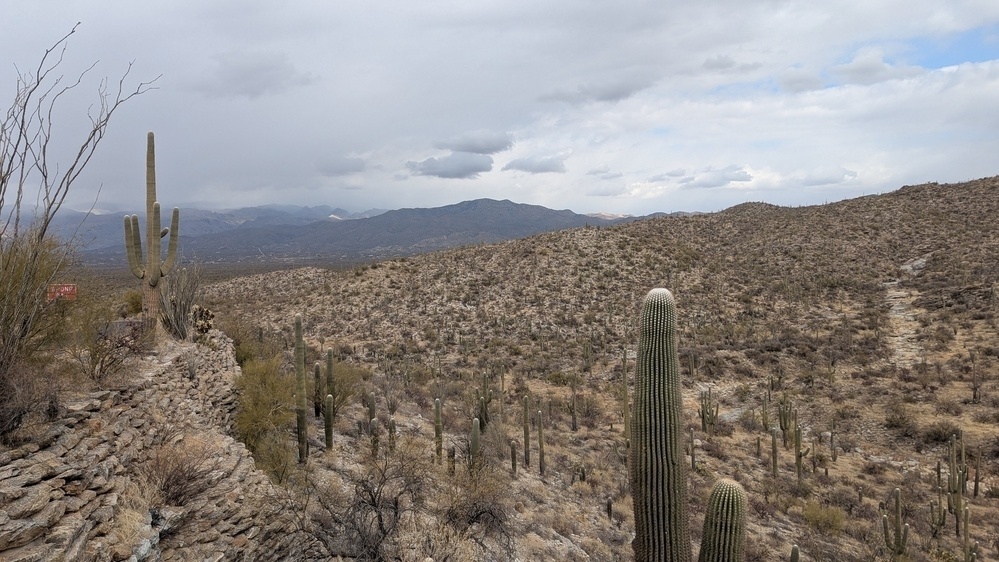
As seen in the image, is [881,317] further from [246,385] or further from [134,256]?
[134,256]

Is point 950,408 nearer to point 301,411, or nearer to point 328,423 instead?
point 328,423

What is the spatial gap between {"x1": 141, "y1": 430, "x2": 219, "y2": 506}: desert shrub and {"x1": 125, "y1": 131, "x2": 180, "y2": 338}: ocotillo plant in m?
4.15

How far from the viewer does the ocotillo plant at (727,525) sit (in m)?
5.59

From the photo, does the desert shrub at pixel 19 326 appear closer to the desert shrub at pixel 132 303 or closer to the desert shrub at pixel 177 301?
the desert shrub at pixel 177 301

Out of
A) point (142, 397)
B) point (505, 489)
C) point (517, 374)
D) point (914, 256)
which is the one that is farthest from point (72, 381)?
point (914, 256)

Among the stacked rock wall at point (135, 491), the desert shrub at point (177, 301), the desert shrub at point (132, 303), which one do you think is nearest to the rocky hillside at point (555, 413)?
the stacked rock wall at point (135, 491)

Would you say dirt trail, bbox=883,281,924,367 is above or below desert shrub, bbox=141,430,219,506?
below

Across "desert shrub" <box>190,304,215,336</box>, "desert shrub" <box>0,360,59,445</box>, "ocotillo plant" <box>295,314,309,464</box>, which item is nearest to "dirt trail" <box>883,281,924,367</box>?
"ocotillo plant" <box>295,314,309,464</box>

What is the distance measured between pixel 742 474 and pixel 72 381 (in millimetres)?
13371

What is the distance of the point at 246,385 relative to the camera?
27.3 feet

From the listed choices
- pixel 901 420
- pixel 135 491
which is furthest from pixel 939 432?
pixel 135 491

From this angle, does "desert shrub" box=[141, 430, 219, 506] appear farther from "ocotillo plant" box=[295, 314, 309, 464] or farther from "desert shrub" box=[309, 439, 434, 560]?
"ocotillo plant" box=[295, 314, 309, 464]

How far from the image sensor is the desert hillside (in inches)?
393

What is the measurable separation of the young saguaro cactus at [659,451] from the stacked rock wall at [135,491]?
13.9ft
